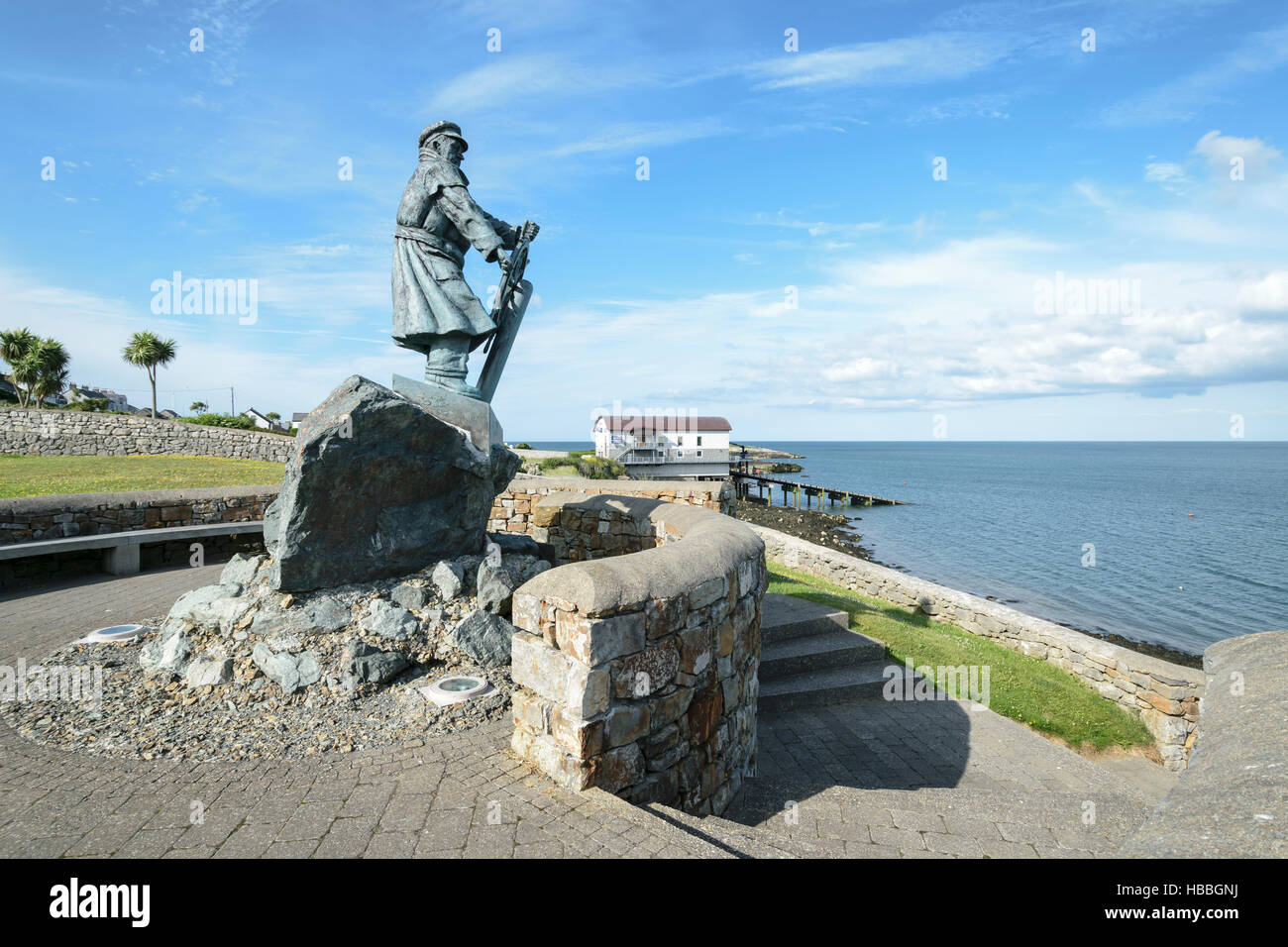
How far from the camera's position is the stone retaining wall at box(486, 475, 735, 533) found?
11.1 meters

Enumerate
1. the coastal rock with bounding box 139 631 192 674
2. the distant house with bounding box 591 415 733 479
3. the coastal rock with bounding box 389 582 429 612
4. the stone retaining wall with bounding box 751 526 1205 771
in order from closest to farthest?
the coastal rock with bounding box 139 631 192 674
the coastal rock with bounding box 389 582 429 612
the stone retaining wall with bounding box 751 526 1205 771
the distant house with bounding box 591 415 733 479

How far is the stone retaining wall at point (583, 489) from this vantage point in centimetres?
1110

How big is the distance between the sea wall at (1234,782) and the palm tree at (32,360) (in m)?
40.0

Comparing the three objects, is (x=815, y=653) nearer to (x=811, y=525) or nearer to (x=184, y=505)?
(x=184, y=505)

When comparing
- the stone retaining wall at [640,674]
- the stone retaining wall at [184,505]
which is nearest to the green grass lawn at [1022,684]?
the stone retaining wall at [184,505]

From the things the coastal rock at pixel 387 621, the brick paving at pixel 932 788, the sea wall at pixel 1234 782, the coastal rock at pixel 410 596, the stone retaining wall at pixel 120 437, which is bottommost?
the brick paving at pixel 932 788

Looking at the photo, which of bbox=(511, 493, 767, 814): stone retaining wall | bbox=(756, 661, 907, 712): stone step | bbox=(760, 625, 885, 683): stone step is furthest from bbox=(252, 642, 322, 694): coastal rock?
bbox=(760, 625, 885, 683): stone step

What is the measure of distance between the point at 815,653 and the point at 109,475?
15.0 meters

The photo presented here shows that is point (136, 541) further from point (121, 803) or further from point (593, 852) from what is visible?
point (593, 852)

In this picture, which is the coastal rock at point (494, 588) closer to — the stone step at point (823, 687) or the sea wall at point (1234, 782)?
the stone step at point (823, 687)

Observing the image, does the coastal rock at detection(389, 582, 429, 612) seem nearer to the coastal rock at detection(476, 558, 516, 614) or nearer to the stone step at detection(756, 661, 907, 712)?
the coastal rock at detection(476, 558, 516, 614)

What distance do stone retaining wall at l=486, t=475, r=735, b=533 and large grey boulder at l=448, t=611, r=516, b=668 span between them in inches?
203

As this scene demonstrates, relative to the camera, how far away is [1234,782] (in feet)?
7.36

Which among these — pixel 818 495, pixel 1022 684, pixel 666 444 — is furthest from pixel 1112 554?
pixel 666 444
